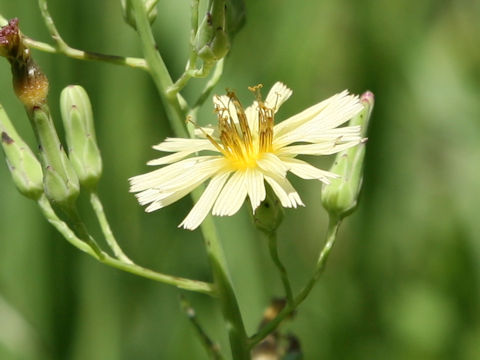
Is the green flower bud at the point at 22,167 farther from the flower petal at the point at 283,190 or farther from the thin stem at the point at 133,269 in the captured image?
the flower petal at the point at 283,190

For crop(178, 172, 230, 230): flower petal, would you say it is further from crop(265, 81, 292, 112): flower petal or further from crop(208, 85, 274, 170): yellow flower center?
crop(265, 81, 292, 112): flower petal

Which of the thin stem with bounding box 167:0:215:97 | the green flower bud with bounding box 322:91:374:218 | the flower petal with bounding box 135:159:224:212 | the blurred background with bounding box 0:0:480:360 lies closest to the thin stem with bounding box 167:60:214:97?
the thin stem with bounding box 167:0:215:97

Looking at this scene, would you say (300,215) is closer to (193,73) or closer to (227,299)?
(227,299)

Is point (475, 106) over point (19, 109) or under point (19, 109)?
under

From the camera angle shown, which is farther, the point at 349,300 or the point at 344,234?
the point at 344,234

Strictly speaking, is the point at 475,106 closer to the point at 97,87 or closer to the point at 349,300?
the point at 349,300

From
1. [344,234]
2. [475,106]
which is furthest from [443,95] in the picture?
[344,234]
